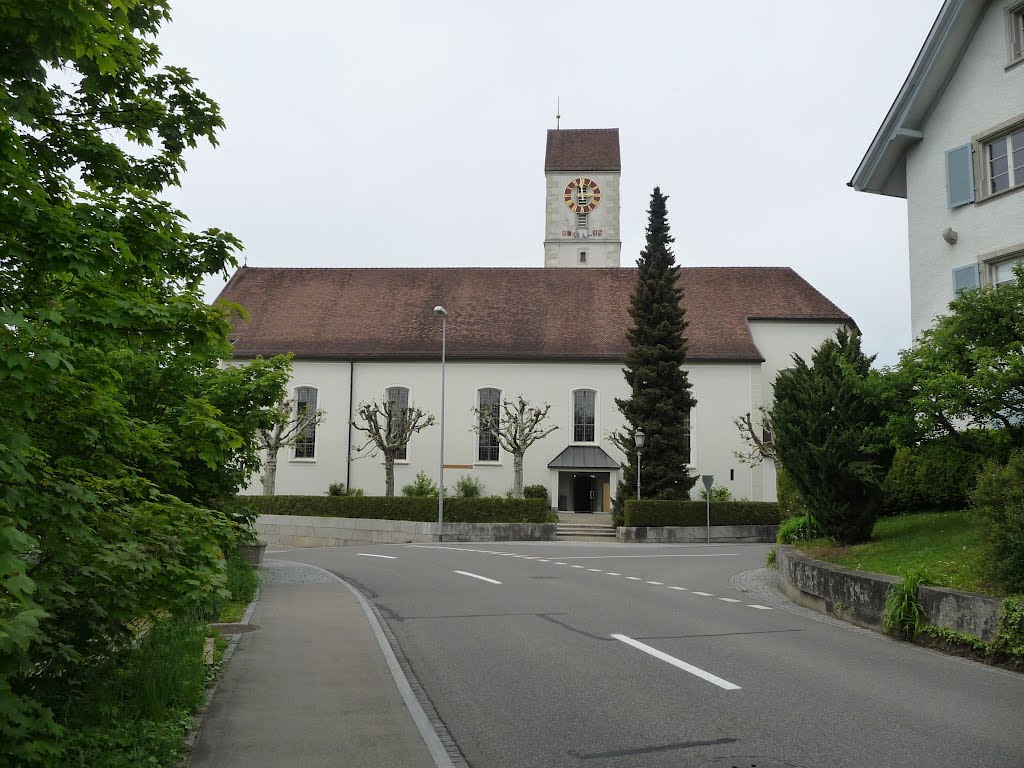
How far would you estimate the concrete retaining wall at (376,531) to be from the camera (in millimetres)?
31844

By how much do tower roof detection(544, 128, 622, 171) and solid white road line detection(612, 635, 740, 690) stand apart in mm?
58886

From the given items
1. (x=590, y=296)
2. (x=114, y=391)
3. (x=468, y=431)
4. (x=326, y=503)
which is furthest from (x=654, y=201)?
(x=114, y=391)

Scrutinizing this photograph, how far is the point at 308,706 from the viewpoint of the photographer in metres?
6.14

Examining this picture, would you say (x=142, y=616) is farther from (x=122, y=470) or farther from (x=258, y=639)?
(x=258, y=639)

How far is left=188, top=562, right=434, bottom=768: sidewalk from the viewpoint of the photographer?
505cm

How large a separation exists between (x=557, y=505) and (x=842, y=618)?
28214 mm

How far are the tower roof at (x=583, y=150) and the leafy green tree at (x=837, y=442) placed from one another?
53.1 meters

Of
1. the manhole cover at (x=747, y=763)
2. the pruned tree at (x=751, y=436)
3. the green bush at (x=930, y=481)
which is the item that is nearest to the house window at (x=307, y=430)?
the pruned tree at (x=751, y=436)

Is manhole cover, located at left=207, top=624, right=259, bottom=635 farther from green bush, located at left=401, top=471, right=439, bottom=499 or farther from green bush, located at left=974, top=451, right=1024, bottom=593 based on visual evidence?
green bush, located at left=401, top=471, right=439, bottom=499

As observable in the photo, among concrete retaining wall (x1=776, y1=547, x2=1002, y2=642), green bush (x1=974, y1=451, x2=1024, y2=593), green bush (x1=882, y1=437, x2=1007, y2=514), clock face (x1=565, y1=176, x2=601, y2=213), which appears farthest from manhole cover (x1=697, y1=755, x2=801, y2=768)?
clock face (x1=565, y1=176, x2=601, y2=213)

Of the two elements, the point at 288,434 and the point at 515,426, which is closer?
the point at 515,426

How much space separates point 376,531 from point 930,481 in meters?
22.7

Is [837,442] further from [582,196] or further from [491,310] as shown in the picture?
[582,196]

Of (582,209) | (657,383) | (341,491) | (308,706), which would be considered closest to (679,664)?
(308,706)
